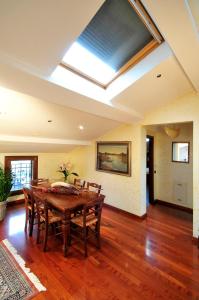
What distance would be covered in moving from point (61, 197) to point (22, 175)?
7.49ft

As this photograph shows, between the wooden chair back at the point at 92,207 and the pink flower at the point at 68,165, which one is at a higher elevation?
the pink flower at the point at 68,165

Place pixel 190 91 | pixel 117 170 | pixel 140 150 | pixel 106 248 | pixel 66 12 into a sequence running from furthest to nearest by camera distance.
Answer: pixel 117 170 < pixel 140 150 < pixel 190 91 < pixel 106 248 < pixel 66 12

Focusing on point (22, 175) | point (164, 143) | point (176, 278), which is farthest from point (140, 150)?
point (22, 175)

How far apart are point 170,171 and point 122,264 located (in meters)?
2.98

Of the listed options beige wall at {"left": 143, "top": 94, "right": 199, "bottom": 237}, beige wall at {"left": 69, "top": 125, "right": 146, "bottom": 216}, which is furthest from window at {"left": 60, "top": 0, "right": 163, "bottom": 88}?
beige wall at {"left": 69, "top": 125, "right": 146, "bottom": 216}

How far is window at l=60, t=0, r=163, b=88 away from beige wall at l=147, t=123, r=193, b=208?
8.89ft

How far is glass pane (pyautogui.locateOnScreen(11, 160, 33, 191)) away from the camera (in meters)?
4.47

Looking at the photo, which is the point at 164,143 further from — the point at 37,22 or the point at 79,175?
the point at 37,22

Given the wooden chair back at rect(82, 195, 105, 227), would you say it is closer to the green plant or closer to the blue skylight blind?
the blue skylight blind

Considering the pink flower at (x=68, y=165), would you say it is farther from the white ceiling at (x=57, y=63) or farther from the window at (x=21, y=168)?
the white ceiling at (x=57, y=63)

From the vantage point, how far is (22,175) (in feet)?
15.2

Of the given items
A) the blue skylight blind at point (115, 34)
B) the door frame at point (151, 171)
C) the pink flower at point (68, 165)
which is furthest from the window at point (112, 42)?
the pink flower at point (68, 165)

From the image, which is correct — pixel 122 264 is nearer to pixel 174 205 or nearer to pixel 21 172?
pixel 174 205

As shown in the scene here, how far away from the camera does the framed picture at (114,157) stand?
3.93 metres
